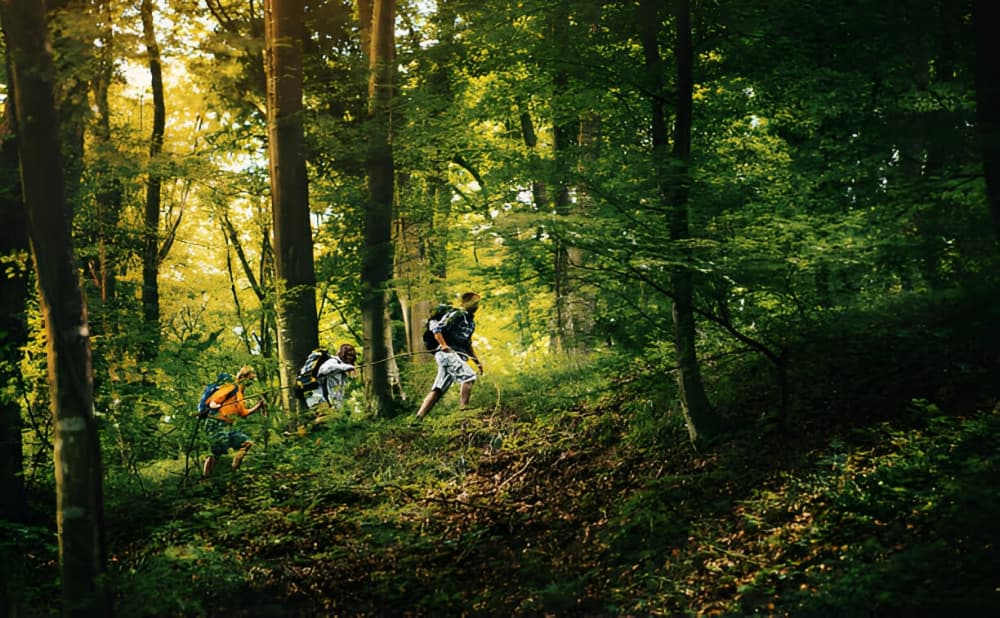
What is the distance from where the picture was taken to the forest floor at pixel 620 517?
5.42m

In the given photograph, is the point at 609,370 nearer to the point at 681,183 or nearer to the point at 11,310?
the point at 681,183

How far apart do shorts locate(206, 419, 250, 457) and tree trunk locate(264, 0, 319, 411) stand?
2512 mm

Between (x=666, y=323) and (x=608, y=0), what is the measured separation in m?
3.65

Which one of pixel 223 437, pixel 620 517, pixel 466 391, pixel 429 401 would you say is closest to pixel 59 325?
pixel 223 437

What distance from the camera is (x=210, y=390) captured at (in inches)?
372

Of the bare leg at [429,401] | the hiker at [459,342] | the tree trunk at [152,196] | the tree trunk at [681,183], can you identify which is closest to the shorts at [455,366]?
the hiker at [459,342]

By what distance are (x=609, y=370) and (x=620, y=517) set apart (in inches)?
85.8

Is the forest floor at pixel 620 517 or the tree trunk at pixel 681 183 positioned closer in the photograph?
the forest floor at pixel 620 517

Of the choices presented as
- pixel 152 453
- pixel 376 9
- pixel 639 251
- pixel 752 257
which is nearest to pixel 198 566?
pixel 152 453

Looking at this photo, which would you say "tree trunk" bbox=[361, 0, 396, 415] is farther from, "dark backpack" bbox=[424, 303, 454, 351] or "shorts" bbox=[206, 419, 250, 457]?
"shorts" bbox=[206, 419, 250, 457]

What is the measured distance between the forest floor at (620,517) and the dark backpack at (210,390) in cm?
116

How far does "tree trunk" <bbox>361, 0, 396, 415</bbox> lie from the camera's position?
13.7 metres

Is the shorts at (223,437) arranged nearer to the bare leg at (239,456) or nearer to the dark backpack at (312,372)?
the bare leg at (239,456)

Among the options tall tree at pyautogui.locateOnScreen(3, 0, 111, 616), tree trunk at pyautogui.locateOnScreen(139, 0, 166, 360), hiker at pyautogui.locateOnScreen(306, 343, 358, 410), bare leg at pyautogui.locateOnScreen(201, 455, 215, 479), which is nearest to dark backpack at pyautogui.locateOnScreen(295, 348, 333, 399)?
hiker at pyautogui.locateOnScreen(306, 343, 358, 410)
